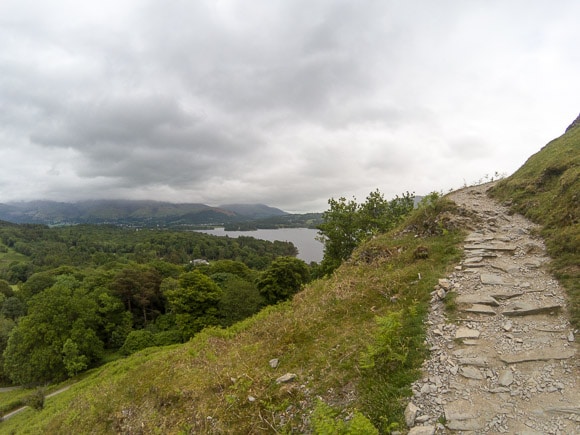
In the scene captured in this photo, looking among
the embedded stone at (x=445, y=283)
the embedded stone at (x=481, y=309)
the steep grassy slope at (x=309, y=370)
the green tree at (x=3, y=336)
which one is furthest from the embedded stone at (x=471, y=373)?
the green tree at (x=3, y=336)

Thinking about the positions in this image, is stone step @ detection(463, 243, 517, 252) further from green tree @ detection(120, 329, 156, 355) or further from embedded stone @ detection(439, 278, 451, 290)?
green tree @ detection(120, 329, 156, 355)

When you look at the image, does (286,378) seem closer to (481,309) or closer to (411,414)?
(411,414)

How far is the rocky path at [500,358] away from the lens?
407 centimetres

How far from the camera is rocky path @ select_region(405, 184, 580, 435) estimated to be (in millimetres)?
4066

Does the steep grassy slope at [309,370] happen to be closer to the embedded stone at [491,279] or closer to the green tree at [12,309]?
the embedded stone at [491,279]

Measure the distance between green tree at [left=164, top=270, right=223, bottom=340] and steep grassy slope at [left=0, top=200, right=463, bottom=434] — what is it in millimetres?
23770

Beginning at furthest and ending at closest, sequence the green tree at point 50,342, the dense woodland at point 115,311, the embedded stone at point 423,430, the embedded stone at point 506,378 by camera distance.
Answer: the dense woodland at point 115,311, the green tree at point 50,342, the embedded stone at point 506,378, the embedded stone at point 423,430

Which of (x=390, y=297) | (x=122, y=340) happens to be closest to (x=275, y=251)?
(x=122, y=340)

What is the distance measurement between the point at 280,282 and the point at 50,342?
2854 cm

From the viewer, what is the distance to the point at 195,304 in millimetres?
35094

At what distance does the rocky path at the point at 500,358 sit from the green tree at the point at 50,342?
124 ft

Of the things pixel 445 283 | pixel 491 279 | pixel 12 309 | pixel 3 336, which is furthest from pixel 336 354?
pixel 12 309

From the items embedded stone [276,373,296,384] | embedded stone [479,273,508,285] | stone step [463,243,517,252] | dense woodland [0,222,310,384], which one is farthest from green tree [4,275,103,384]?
embedded stone [479,273,508,285]

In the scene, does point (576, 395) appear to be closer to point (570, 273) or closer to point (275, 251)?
point (570, 273)
